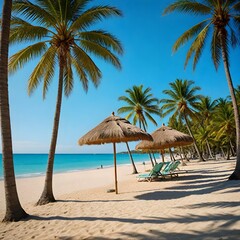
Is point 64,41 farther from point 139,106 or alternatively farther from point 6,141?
point 139,106

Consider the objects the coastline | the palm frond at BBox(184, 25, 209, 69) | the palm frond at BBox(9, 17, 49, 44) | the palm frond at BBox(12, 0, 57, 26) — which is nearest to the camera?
the palm frond at BBox(12, 0, 57, 26)

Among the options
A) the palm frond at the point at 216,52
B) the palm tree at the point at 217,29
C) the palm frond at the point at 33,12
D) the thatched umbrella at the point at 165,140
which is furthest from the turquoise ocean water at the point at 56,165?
the palm frond at the point at 216,52

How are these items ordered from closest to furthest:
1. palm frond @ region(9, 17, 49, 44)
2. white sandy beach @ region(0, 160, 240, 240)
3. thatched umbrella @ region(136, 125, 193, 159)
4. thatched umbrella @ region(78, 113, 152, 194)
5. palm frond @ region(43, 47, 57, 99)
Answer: white sandy beach @ region(0, 160, 240, 240) < palm frond @ region(9, 17, 49, 44) < thatched umbrella @ region(78, 113, 152, 194) < palm frond @ region(43, 47, 57, 99) < thatched umbrella @ region(136, 125, 193, 159)

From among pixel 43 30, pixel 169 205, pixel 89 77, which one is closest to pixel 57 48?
pixel 43 30

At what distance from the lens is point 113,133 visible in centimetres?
853

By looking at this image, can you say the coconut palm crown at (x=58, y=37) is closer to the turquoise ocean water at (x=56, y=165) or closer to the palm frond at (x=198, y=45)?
the palm frond at (x=198, y=45)

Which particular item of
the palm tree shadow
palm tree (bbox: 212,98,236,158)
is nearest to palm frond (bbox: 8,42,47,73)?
the palm tree shadow

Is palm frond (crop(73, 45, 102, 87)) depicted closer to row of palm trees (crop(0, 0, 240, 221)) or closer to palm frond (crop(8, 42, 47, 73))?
row of palm trees (crop(0, 0, 240, 221))

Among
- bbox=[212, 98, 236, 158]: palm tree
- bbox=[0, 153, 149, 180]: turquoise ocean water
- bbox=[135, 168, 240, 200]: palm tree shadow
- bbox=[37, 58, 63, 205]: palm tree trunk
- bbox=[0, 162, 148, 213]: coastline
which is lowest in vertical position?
bbox=[0, 153, 149, 180]: turquoise ocean water

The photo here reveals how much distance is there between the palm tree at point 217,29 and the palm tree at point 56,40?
13.5ft

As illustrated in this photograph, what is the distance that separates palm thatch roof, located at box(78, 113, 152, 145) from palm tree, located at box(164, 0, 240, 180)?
4460mm

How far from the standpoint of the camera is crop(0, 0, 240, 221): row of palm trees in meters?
5.78

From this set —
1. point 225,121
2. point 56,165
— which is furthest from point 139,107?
point 56,165

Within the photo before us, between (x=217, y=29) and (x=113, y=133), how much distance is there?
22.3ft
